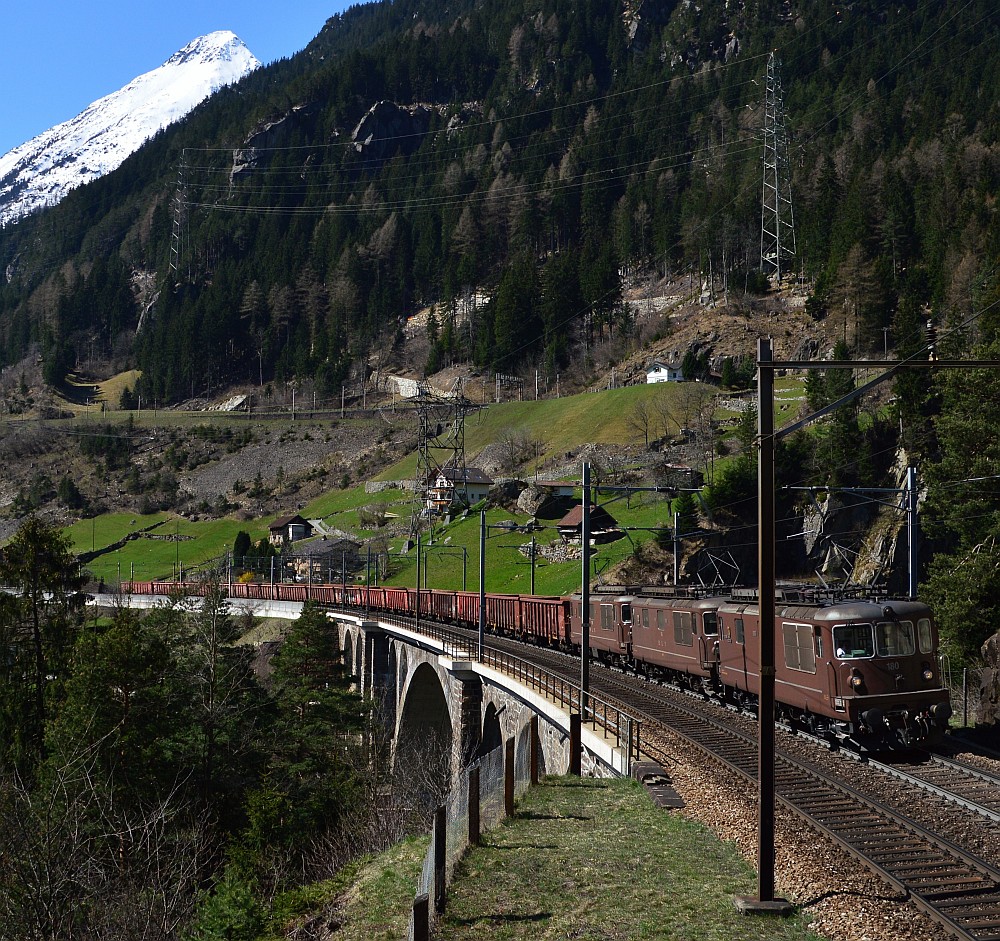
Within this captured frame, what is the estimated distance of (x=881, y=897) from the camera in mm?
12234

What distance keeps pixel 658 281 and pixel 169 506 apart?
9172 cm

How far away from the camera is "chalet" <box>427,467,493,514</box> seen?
108750 millimetres

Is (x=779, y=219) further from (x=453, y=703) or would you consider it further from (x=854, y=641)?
(x=854, y=641)

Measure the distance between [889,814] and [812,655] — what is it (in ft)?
23.9

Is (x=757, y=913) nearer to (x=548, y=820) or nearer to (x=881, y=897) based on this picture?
(x=881, y=897)

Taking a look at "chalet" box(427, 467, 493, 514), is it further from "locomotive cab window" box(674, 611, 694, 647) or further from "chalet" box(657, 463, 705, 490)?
"locomotive cab window" box(674, 611, 694, 647)

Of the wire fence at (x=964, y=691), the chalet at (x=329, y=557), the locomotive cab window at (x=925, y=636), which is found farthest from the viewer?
the chalet at (x=329, y=557)

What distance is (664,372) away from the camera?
13612 cm

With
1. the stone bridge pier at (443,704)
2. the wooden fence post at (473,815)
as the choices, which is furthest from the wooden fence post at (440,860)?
the stone bridge pier at (443,704)

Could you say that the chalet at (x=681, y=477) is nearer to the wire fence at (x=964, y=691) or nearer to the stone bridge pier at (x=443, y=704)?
the stone bridge pier at (x=443, y=704)

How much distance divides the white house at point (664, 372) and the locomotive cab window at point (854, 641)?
11224 centimetres

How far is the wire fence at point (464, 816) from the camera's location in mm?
12062

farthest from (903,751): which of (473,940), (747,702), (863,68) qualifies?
(863,68)

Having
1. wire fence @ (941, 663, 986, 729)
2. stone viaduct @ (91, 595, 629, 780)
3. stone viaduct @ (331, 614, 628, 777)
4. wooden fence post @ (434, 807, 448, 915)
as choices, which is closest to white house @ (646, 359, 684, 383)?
stone viaduct @ (91, 595, 629, 780)
